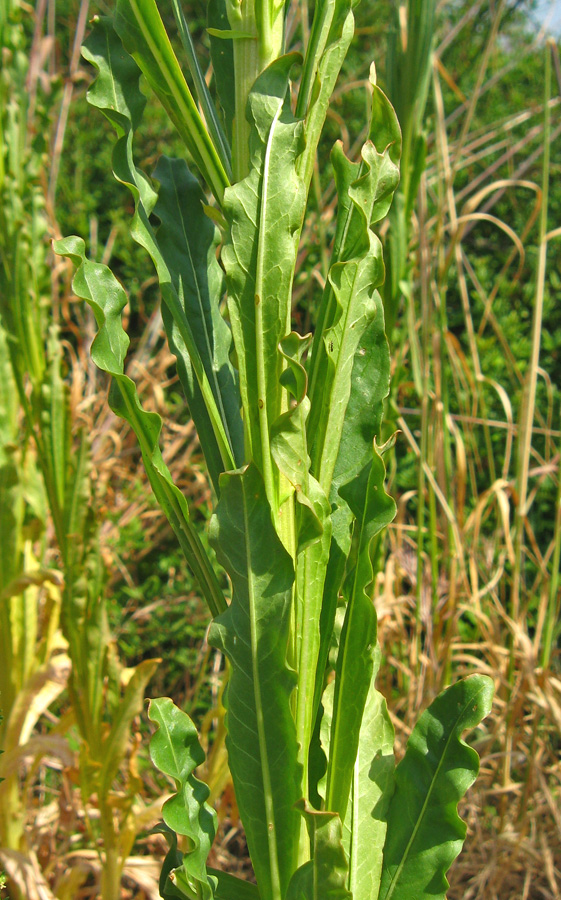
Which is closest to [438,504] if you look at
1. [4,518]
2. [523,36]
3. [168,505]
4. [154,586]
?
[154,586]

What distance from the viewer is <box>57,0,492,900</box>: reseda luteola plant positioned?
56 cm

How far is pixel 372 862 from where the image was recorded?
653 mm

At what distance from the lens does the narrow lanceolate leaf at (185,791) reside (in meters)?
0.57

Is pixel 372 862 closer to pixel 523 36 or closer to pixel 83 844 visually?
pixel 83 844

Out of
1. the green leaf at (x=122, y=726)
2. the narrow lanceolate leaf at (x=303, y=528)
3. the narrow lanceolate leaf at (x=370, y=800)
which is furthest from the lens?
the green leaf at (x=122, y=726)

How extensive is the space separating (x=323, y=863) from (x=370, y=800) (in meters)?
0.12

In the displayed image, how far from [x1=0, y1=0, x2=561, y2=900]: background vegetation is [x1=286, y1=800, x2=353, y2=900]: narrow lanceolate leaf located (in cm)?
36

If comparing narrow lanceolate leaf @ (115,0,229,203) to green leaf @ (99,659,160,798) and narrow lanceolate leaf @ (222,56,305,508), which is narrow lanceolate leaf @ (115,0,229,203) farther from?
green leaf @ (99,659,160,798)

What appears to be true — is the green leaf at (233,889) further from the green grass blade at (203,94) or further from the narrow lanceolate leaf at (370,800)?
the green grass blade at (203,94)

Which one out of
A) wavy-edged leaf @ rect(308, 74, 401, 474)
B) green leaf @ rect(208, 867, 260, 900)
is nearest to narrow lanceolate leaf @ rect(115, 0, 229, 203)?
wavy-edged leaf @ rect(308, 74, 401, 474)

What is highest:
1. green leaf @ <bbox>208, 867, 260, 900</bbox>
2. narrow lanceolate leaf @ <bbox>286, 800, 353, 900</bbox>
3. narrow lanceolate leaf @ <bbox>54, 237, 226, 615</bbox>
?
narrow lanceolate leaf @ <bbox>54, 237, 226, 615</bbox>

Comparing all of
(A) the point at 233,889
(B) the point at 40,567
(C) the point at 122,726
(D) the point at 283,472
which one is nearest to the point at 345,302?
(D) the point at 283,472

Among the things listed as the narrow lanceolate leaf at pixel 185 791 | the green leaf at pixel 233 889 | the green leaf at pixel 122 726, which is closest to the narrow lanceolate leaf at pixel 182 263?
the narrow lanceolate leaf at pixel 185 791

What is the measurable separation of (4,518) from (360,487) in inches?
30.4
